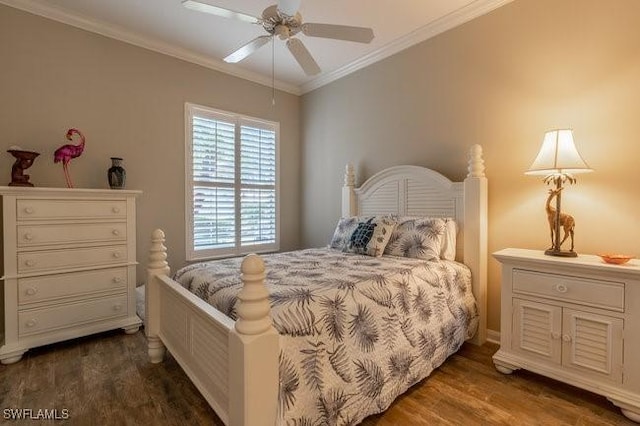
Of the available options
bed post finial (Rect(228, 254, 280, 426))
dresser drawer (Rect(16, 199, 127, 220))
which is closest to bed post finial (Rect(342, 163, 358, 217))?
dresser drawer (Rect(16, 199, 127, 220))

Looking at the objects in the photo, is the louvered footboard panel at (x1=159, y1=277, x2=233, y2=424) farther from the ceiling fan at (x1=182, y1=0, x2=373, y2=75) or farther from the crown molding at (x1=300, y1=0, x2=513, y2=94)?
the crown molding at (x1=300, y1=0, x2=513, y2=94)

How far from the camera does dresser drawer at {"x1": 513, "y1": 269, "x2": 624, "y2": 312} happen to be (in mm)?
1745

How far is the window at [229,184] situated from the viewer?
356cm

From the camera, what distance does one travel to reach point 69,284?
2514 mm

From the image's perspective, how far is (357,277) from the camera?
6.21ft

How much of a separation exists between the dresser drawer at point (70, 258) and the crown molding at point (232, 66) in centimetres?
198

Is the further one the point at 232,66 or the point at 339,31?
the point at 232,66

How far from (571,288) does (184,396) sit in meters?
2.34

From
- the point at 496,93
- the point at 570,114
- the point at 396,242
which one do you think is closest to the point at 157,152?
the point at 396,242

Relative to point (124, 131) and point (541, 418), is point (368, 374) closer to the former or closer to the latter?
point (541, 418)

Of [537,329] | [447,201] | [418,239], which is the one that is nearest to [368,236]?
[418,239]

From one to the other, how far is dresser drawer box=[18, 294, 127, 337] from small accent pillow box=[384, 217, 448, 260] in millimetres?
2326

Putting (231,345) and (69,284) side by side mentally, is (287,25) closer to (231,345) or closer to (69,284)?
(231,345)

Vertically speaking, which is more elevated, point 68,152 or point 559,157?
point 68,152
